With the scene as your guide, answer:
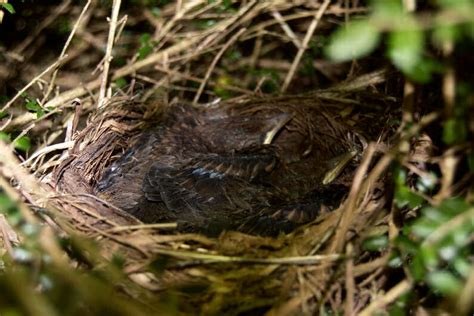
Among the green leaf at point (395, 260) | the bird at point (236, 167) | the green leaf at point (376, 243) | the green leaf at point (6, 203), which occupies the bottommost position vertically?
the bird at point (236, 167)

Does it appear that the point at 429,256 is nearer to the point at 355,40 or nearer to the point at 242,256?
the point at 355,40

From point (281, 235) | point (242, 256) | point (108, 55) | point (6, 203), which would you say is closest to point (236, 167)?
point (281, 235)

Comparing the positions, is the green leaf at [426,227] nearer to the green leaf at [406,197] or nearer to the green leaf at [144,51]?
the green leaf at [406,197]

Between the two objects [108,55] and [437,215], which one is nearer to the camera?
[437,215]

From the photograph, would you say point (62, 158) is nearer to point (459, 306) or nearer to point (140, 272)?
point (140, 272)

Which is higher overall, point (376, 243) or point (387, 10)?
point (387, 10)

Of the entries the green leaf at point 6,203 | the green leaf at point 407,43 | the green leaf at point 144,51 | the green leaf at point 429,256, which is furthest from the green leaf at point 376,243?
the green leaf at point 144,51
